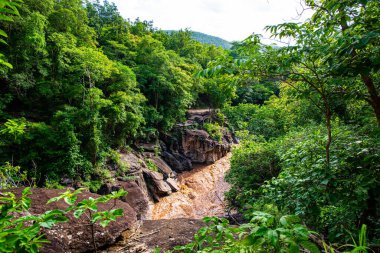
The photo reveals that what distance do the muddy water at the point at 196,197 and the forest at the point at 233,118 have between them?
316 centimetres

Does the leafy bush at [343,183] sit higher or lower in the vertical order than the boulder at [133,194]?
higher

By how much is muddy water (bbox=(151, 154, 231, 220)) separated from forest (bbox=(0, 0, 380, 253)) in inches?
124

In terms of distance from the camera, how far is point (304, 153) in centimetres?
280

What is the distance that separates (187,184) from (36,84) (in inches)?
440

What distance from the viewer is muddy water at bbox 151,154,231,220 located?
11922 millimetres

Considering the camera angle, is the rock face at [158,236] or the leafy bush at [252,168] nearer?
the rock face at [158,236]

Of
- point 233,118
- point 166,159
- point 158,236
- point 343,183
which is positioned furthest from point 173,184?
point 233,118

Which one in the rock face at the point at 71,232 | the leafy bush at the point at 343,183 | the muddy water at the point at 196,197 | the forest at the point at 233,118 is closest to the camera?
the forest at the point at 233,118

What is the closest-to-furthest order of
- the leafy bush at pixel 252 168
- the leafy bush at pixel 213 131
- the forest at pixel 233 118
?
the forest at pixel 233 118 → the leafy bush at pixel 252 168 → the leafy bush at pixel 213 131

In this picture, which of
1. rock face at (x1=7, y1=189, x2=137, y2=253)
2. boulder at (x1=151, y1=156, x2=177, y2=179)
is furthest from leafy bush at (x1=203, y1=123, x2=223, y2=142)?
rock face at (x1=7, y1=189, x2=137, y2=253)

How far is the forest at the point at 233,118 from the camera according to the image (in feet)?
4.60

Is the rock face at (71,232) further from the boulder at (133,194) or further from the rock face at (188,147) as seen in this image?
the rock face at (188,147)

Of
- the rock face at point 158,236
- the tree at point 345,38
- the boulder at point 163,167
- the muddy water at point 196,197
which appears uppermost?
the tree at point 345,38

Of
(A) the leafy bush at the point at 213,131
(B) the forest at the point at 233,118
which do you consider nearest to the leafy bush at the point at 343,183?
(B) the forest at the point at 233,118
